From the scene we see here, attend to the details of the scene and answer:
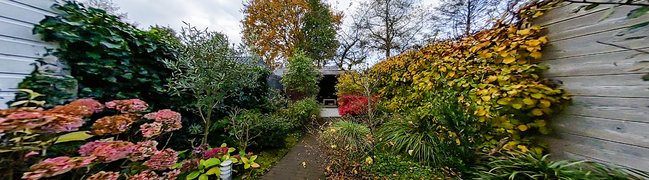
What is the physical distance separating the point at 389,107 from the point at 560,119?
10.1ft

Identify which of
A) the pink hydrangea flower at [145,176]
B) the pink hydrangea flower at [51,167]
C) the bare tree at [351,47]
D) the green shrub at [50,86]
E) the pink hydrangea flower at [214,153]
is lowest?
the pink hydrangea flower at [214,153]

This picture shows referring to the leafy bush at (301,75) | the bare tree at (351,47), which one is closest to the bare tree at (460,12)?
the bare tree at (351,47)

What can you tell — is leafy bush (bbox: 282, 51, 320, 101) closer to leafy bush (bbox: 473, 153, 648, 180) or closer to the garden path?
the garden path

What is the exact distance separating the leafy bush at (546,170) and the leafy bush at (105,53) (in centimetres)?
392

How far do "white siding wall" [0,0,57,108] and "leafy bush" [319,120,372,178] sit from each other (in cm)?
299

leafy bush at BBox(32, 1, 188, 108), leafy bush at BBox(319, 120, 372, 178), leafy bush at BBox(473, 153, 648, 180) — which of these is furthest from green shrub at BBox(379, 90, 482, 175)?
leafy bush at BBox(32, 1, 188, 108)

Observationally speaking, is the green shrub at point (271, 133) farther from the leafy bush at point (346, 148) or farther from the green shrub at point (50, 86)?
the green shrub at point (50, 86)

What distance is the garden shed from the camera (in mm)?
1406

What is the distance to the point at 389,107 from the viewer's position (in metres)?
Result: 4.68

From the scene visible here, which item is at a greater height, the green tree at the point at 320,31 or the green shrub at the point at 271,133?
the green tree at the point at 320,31

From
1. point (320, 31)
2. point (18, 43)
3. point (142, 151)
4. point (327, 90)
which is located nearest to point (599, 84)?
point (142, 151)

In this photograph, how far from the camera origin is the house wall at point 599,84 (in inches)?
50.4

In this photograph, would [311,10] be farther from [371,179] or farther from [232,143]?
[371,179]

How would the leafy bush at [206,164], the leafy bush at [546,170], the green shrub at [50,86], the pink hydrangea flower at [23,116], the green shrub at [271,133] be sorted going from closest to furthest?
1. the pink hydrangea flower at [23,116]
2. the leafy bush at [546,170]
3. the green shrub at [50,86]
4. the leafy bush at [206,164]
5. the green shrub at [271,133]
